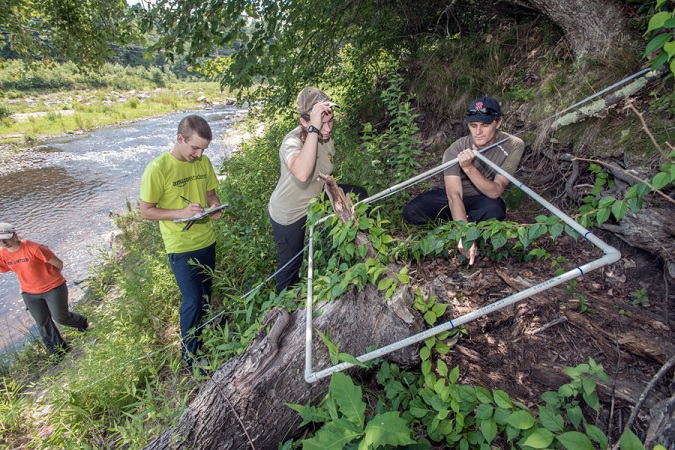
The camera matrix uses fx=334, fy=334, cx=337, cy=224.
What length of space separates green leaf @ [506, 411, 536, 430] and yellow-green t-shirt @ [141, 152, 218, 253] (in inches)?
101

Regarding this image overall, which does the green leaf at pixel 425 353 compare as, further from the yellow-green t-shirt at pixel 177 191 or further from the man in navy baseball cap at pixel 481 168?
the yellow-green t-shirt at pixel 177 191

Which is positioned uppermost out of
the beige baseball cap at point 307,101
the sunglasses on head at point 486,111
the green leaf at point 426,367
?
the beige baseball cap at point 307,101

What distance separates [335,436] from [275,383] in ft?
1.98

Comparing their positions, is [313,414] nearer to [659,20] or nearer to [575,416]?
[575,416]

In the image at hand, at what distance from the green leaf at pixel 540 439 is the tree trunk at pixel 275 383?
0.62 m

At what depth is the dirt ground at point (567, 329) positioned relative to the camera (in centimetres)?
164

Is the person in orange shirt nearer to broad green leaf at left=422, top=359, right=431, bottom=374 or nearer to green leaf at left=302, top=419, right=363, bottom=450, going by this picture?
green leaf at left=302, top=419, right=363, bottom=450

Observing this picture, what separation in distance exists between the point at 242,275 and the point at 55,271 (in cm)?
245

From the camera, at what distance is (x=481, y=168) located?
9.81 ft

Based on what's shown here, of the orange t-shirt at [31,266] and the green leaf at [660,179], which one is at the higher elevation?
the green leaf at [660,179]

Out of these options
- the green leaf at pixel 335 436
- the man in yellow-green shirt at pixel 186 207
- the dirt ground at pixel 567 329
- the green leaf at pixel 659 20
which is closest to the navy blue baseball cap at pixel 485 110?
the dirt ground at pixel 567 329

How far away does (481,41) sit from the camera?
4.89 meters

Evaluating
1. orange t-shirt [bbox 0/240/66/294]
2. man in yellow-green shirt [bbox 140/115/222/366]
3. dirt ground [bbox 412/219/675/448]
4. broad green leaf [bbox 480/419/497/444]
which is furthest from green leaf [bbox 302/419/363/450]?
orange t-shirt [bbox 0/240/66/294]

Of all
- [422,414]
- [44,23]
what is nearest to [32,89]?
[44,23]
